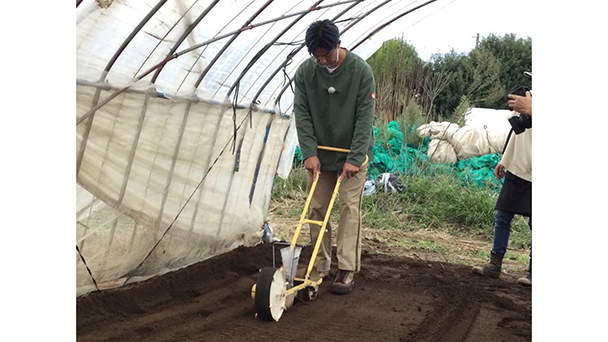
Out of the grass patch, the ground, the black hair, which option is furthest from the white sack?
the black hair

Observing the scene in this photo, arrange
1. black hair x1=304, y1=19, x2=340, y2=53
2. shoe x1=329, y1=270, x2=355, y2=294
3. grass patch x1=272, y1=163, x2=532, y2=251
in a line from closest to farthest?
black hair x1=304, y1=19, x2=340, y2=53 < shoe x1=329, y1=270, x2=355, y2=294 < grass patch x1=272, y1=163, x2=532, y2=251

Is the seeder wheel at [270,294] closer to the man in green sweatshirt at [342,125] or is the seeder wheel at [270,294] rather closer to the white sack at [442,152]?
the man in green sweatshirt at [342,125]

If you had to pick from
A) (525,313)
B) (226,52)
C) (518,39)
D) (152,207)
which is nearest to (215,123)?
(226,52)

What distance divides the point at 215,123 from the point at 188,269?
1.29 metres

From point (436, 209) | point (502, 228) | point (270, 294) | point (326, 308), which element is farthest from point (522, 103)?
point (436, 209)

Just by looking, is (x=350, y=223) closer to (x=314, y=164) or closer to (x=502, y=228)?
(x=314, y=164)

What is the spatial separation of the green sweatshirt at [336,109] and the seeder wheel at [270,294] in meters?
1.16

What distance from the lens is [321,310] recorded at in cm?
418

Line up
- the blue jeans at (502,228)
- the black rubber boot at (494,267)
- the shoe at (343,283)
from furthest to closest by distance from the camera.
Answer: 1. the black rubber boot at (494,267)
2. the blue jeans at (502,228)
3. the shoe at (343,283)

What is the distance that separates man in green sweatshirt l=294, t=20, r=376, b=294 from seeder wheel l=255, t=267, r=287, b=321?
92 centimetres

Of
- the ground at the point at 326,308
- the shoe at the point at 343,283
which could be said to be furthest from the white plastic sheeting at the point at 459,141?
the shoe at the point at 343,283

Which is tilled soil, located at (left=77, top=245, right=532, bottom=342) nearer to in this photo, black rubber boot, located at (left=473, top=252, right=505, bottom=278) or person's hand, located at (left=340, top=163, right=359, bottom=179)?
black rubber boot, located at (left=473, top=252, right=505, bottom=278)

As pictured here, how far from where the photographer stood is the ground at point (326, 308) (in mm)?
3650

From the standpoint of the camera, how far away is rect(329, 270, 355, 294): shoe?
464 centimetres
